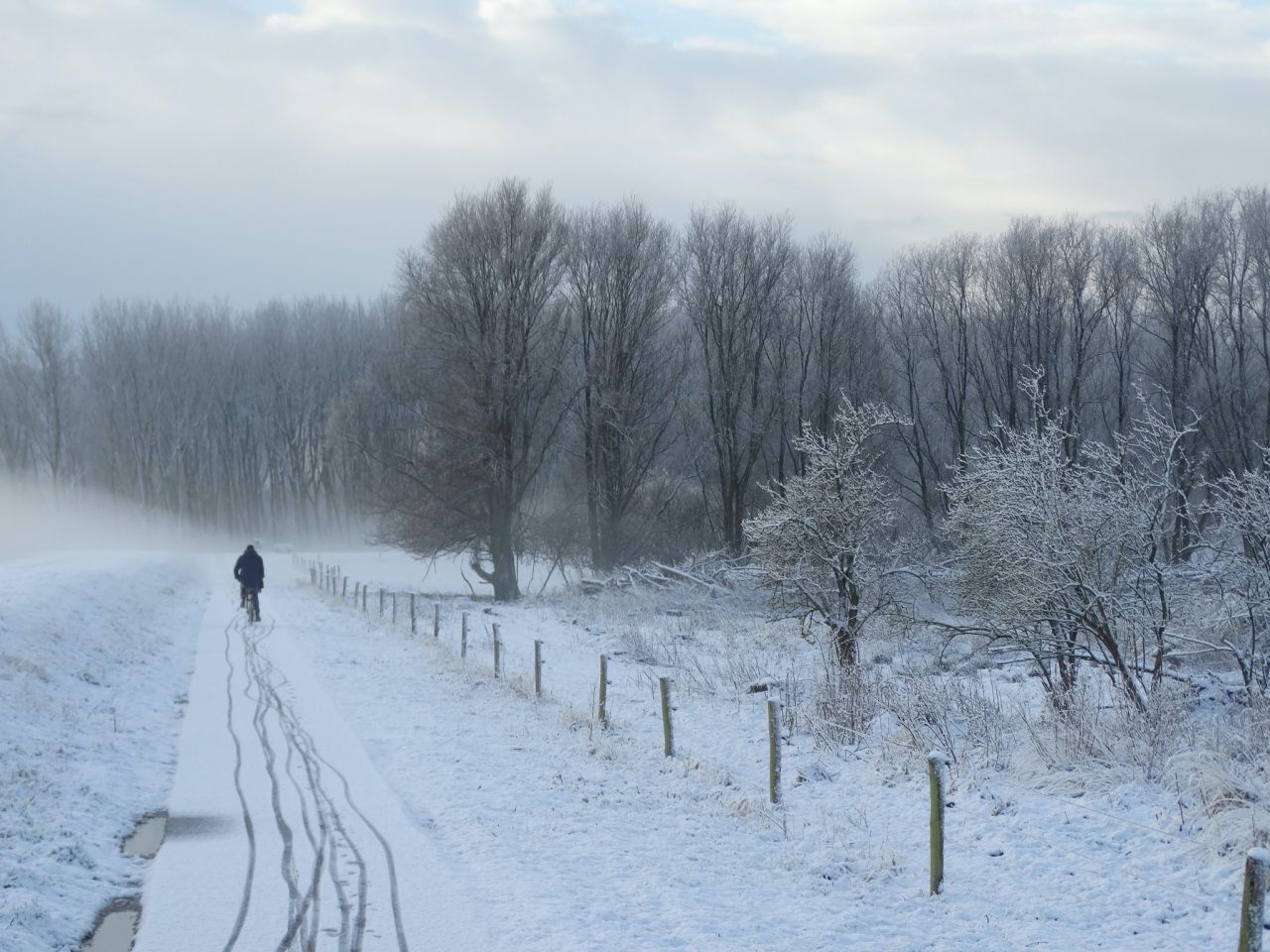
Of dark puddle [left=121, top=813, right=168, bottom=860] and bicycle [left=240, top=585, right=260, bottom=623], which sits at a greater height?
dark puddle [left=121, top=813, right=168, bottom=860]

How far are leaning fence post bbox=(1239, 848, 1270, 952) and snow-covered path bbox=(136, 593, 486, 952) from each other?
Result: 4.56 meters

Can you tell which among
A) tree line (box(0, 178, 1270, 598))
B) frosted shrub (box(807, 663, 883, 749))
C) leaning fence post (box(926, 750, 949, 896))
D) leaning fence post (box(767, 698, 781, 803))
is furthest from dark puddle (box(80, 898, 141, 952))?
tree line (box(0, 178, 1270, 598))

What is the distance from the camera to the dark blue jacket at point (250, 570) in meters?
26.5

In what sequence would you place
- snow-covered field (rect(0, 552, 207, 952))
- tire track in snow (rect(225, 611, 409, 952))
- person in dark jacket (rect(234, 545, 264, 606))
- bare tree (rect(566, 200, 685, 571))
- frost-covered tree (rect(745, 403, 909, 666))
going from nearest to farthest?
tire track in snow (rect(225, 611, 409, 952)) < snow-covered field (rect(0, 552, 207, 952)) < frost-covered tree (rect(745, 403, 909, 666)) < person in dark jacket (rect(234, 545, 264, 606)) < bare tree (rect(566, 200, 685, 571))

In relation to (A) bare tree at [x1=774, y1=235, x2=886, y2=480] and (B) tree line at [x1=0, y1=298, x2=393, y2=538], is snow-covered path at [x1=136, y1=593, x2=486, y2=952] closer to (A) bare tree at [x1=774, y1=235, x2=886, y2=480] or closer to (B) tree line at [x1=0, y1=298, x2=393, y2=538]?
(A) bare tree at [x1=774, y1=235, x2=886, y2=480]

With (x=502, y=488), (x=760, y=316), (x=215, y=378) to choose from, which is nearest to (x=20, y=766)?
(x=502, y=488)

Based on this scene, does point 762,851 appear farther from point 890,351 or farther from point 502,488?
point 890,351

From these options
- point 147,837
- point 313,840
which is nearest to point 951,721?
point 313,840

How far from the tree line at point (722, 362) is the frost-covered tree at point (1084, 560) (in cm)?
1839

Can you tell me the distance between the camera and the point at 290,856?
8211mm

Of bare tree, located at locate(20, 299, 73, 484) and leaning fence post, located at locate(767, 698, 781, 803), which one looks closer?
leaning fence post, located at locate(767, 698, 781, 803)

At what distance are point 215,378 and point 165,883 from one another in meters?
85.9

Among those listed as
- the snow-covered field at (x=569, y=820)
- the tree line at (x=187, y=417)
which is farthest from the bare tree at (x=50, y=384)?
the snow-covered field at (x=569, y=820)

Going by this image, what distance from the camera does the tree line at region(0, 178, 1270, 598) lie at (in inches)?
1463
